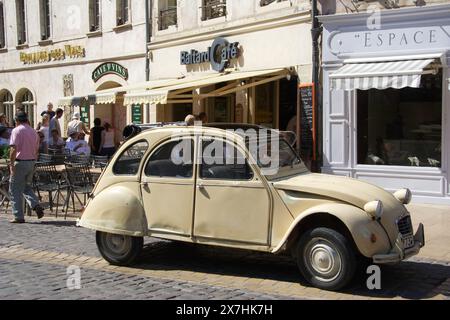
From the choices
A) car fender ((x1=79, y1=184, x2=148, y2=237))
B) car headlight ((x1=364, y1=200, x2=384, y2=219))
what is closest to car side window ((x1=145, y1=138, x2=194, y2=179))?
car fender ((x1=79, y1=184, x2=148, y2=237))

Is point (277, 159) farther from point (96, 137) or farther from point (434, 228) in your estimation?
point (96, 137)

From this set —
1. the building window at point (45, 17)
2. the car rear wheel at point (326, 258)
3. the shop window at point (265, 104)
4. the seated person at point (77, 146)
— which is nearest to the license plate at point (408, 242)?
the car rear wheel at point (326, 258)

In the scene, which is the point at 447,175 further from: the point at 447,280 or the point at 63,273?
the point at 63,273

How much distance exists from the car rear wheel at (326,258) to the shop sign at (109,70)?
538 inches

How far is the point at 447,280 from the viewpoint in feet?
19.7

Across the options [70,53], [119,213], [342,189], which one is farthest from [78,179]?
[70,53]

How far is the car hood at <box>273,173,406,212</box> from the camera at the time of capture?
5570 millimetres

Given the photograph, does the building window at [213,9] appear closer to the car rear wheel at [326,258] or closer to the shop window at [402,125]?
the shop window at [402,125]

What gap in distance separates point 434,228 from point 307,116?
4.51 metres

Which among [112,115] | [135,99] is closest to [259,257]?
[135,99]

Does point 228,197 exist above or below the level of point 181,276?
above

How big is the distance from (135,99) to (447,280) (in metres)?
8.76

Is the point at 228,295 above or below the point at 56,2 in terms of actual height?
below

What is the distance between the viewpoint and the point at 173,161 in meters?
6.47
